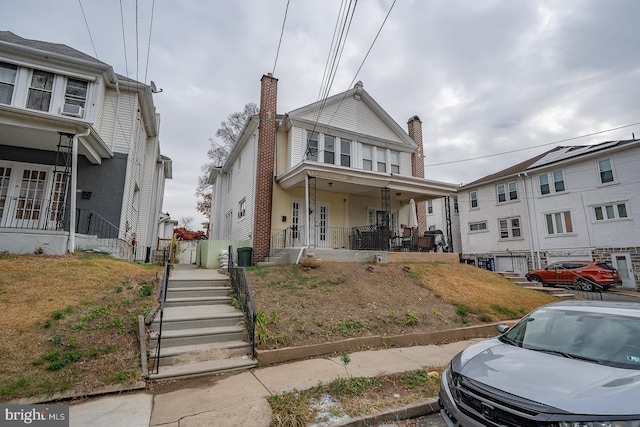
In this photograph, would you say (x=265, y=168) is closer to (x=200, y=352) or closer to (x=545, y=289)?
(x=200, y=352)

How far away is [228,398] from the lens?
3896 millimetres

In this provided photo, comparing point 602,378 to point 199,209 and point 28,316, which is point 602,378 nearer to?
point 28,316

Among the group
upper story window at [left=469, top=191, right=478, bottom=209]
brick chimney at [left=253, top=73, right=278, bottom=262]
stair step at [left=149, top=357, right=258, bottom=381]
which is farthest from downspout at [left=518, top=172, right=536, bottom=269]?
stair step at [left=149, top=357, right=258, bottom=381]

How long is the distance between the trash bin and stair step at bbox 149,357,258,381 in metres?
6.94

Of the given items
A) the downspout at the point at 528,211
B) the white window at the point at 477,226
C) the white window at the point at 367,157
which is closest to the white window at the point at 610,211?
the downspout at the point at 528,211

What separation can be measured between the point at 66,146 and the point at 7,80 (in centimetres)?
367

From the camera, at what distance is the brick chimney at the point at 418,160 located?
55.7 feet

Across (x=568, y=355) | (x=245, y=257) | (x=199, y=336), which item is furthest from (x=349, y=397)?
(x=245, y=257)

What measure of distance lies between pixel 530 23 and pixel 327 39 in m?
6.02

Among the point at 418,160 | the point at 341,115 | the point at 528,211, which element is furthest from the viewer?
the point at 528,211

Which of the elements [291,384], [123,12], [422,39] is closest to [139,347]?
[291,384]

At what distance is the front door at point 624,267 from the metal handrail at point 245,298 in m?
22.5

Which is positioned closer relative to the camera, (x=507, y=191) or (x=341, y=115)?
(x=341, y=115)

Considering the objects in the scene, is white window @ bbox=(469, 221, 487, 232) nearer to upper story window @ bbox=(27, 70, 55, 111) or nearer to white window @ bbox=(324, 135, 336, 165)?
white window @ bbox=(324, 135, 336, 165)
